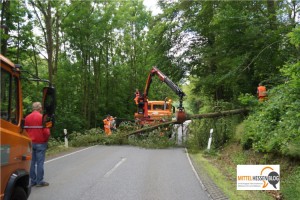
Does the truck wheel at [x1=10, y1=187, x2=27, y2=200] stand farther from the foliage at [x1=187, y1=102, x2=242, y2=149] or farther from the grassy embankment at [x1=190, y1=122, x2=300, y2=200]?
the foliage at [x1=187, y1=102, x2=242, y2=149]

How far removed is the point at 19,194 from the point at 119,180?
4.49m

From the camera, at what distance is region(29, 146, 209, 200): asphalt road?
7.89 m

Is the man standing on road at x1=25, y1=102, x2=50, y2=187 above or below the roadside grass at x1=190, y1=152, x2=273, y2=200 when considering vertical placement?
above

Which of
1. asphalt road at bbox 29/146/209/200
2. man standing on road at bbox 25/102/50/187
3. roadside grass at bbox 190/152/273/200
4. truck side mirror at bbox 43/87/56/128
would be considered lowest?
roadside grass at bbox 190/152/273/200

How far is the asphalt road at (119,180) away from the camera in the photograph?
7.89 m

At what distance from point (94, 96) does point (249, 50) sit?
2503 centimetres

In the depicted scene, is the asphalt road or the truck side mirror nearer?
the truck side mirror

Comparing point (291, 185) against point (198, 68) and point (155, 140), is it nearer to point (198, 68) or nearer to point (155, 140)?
point (155, 140)

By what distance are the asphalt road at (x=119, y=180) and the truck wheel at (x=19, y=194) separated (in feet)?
6.92

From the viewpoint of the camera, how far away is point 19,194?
17.4 feet

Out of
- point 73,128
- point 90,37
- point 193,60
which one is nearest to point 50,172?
point 193,60

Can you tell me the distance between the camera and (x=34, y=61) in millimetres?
36844

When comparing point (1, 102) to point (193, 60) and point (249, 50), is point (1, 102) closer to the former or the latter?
point (249, 50)

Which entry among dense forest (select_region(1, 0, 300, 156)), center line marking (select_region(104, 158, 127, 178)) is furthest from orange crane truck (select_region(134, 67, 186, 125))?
center line marking (select_region(104, 158, 127, 178))
